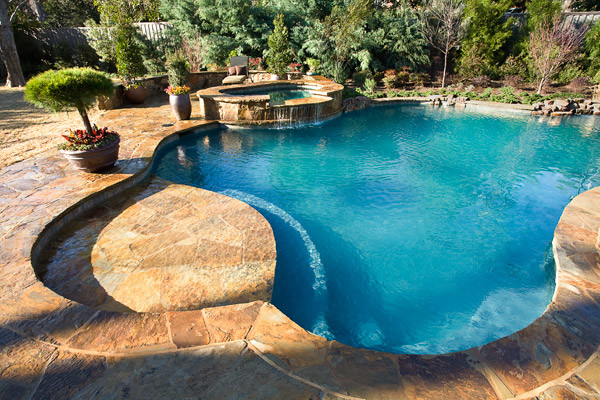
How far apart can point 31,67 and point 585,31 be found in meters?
25.9

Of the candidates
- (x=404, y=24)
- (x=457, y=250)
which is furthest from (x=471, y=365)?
(x=404, y=24)

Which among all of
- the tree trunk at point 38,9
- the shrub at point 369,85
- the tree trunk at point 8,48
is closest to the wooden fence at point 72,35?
the tree trunk at point 8,48

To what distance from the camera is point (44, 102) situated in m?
4.86

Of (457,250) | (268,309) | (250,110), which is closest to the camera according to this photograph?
(268,309)

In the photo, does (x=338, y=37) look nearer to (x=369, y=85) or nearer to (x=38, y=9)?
(x=369, y=85)

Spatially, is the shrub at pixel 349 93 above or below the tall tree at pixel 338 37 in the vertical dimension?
below

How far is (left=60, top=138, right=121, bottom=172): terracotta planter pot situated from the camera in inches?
197

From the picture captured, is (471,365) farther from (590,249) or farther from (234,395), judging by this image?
(590,249)

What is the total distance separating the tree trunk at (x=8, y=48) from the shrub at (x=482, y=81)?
793 inches

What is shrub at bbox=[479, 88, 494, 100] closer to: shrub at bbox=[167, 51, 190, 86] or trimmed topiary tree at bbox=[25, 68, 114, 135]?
shrub at bbox=[167, 51, 190, 86]

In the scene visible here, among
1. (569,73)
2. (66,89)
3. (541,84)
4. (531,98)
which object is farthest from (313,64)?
(66,89)

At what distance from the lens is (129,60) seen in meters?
9.97

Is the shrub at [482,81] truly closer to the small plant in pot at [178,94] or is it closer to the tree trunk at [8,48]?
the small plant in pot at [178,94]

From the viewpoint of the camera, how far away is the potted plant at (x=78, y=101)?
474cm
